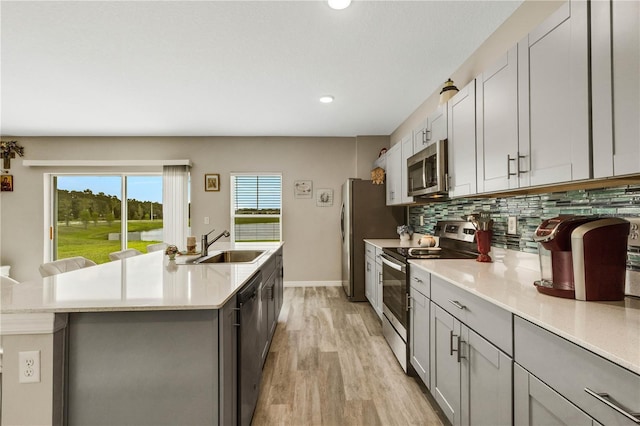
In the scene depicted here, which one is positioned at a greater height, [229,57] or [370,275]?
[229,57]

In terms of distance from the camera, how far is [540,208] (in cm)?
180

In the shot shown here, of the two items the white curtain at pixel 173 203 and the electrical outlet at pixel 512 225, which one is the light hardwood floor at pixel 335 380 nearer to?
the electrical outlet at pixel 512 225

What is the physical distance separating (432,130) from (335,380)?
7.21 feet

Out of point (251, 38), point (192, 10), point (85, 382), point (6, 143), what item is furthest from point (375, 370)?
point (6, 143)

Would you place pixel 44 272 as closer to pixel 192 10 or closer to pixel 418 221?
pixel 192 10

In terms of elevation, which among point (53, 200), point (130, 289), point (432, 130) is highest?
point (432, 130)

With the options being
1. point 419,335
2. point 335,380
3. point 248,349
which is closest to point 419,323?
point 419,335

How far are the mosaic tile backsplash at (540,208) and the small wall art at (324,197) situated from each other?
239cm

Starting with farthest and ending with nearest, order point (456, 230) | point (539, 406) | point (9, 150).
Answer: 1. point (9, 150)
2. point (456, 230)
3. point (539, 406)

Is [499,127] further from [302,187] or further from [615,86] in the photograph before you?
[302,187]

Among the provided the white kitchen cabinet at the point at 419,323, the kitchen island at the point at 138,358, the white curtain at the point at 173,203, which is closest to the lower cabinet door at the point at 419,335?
the white kitchen cabinet at the point at 419,323

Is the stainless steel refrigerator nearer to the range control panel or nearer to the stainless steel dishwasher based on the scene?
the range control panel

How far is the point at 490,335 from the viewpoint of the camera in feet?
4.15

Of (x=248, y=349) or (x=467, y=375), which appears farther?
(x=248, y=349)
